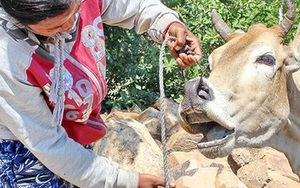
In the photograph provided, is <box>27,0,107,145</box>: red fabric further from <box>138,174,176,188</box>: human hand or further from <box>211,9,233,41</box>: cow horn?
<box>211,9,233,41</box>: cow horn

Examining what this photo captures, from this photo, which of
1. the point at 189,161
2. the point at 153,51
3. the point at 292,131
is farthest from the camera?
the point at 153,51

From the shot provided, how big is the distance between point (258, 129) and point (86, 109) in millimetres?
1445

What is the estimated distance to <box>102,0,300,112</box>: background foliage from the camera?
7598 millimetres

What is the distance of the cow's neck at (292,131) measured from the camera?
3.64m

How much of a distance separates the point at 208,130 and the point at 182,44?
0.81 m

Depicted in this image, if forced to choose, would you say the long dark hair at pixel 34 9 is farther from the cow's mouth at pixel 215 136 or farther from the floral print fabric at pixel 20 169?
the cow's mouth at pixel 215 136

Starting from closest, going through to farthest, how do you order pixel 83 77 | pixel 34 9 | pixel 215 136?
pixel 34 9 → pixel 83 77 → pixel 215 136

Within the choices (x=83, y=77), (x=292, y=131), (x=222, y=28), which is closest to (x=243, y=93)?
(x=292, y=131)

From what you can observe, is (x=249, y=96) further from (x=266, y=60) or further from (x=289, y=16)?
(x=289, y=16)

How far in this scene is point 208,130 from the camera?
131 inches

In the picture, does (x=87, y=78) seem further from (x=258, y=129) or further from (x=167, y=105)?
(x=167, y=105)

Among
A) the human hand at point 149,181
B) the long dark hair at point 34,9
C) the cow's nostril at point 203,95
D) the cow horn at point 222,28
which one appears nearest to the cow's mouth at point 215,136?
the cow's nostril at point 203,95

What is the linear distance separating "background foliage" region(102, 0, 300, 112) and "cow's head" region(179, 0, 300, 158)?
12.6ft

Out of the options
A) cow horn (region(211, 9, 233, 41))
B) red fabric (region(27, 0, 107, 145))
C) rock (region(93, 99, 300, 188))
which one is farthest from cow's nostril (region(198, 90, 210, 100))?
rock (region(93, 99, 300, 188))
